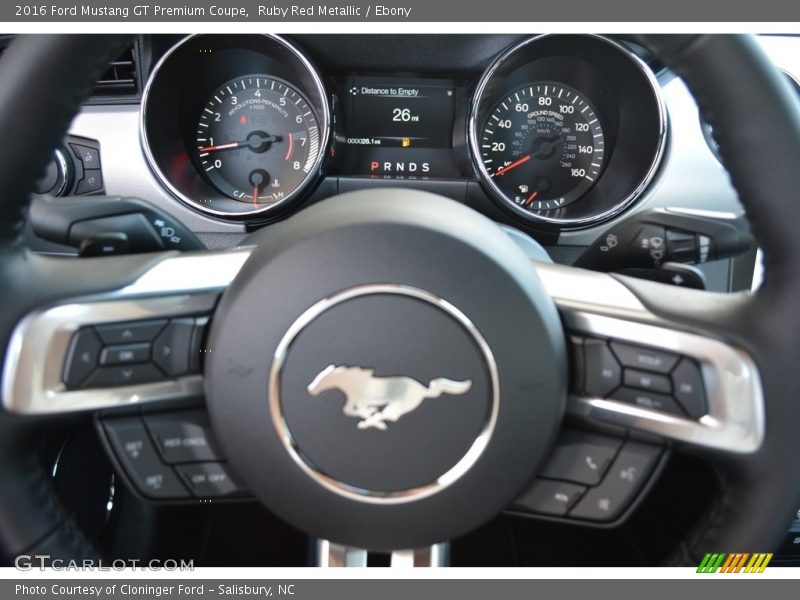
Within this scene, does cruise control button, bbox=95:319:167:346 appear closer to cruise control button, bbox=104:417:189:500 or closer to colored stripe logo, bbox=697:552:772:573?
cruise control button, bbox=104:417:189:500

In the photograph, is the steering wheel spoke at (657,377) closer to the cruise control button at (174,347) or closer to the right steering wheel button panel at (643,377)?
the right steering wheel button panel at (643,377)

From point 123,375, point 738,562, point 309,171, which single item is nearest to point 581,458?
point 738,562

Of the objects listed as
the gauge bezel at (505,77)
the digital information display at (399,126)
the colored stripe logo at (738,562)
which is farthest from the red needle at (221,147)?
the colored stripe logo at (738,562)

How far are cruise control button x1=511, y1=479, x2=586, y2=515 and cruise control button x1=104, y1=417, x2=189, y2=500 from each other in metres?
0.37

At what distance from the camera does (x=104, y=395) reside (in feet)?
A: 2.76

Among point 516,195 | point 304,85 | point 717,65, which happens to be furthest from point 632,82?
point 717,65

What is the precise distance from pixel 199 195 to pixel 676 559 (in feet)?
5.66

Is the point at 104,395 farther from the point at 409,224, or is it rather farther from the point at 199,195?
the point at 199,195

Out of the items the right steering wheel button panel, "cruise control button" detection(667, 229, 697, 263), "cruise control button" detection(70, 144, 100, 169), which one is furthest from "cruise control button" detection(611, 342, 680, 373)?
"cruise control button" detection(70, 144, 100, 169)

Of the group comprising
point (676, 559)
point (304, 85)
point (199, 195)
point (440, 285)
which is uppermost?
point (304, 85)

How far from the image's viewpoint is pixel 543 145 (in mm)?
2406

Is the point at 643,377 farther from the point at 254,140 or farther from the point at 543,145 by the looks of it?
the point at 254,140

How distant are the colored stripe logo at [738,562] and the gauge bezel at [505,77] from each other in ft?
4.58

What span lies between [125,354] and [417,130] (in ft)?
5.23
